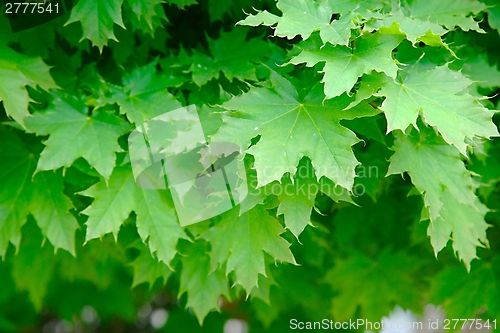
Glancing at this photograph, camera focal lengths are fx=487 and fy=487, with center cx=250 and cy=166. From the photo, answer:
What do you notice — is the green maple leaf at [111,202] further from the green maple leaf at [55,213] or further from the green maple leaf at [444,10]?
the green maple leaf at [444,10]

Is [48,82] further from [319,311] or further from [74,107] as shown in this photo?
[319,311]

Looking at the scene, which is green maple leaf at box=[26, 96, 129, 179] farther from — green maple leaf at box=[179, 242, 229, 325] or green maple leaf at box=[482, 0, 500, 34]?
green maple leaf at box=[482, 0, 500, 34]

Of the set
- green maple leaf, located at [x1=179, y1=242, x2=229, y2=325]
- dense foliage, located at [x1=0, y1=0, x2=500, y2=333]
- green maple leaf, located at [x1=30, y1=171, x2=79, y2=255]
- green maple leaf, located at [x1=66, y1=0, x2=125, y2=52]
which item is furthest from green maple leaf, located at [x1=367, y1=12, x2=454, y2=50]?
green maple leaf, located at [x1=30, y1=171, x2=79, y2=255]

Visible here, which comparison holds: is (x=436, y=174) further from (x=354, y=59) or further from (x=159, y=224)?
(x=159, y=224)

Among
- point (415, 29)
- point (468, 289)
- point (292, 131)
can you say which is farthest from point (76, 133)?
point (468, 289)

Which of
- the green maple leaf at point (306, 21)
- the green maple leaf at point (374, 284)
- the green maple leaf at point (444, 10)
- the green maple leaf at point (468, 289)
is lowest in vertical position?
the green maple leaf at point (374, 284)

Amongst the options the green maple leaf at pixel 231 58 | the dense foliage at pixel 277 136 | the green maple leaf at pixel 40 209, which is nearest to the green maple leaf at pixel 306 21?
the dense foliage at pixel 277 136

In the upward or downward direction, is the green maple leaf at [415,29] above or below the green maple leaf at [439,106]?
above
